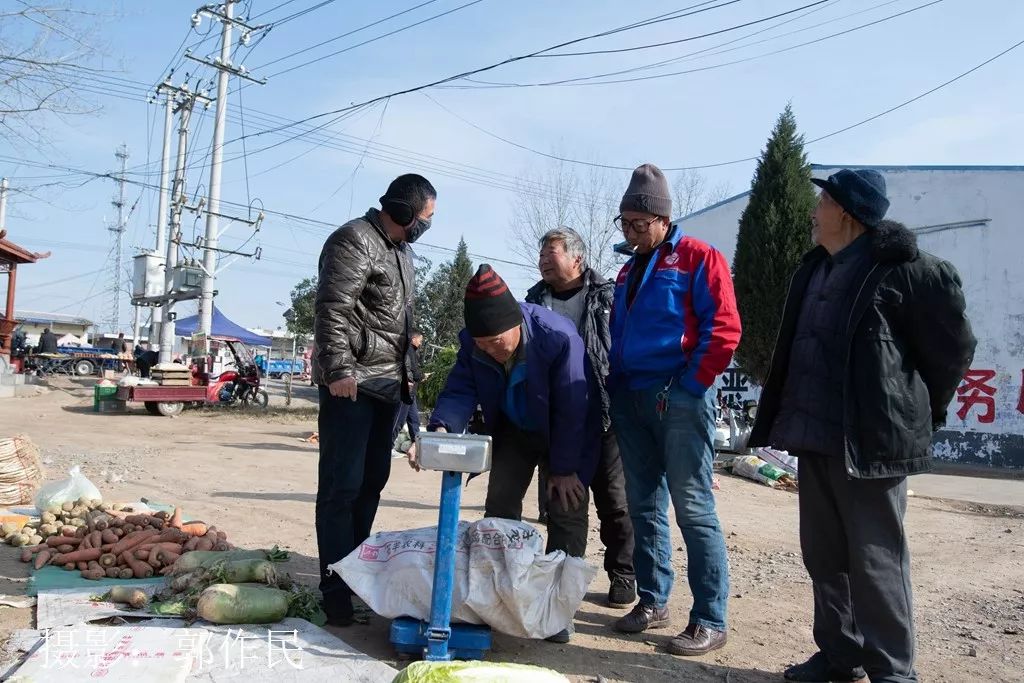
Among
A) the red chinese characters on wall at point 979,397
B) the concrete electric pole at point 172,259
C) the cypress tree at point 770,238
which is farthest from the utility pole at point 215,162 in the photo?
the red chinese characters on wall at point 979,397

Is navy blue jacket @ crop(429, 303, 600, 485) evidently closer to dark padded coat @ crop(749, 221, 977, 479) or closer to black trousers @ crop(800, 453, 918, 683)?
black trousers @ crop(800, 453, 918, 683)

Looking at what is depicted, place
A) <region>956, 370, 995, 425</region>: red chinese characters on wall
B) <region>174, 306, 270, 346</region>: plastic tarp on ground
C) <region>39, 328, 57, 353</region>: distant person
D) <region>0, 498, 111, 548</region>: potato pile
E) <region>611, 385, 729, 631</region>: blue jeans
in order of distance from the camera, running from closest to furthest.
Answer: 1. <region>611, 385, 729, 631</region>: blue jeans
2. <region>0, 498, 111, 548</region>: potato pile
3. <region>956, 370, 995, 425</region>: red chinese characters on wall
4. <region>39, 328, 57, 353</region>: distant person
5. <region>174, 306, 270, 346</region>: plastic tarp on ground

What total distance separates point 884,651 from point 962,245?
615 inches

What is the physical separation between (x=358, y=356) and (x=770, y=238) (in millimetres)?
14178

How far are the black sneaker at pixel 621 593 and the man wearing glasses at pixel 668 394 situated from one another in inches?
15.4

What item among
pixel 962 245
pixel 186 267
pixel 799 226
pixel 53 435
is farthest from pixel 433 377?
pixel 186 267

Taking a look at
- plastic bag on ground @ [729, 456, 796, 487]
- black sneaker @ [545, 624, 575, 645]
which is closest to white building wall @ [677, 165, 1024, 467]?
plastic bag on ground @ [729, 456, 796, 487]

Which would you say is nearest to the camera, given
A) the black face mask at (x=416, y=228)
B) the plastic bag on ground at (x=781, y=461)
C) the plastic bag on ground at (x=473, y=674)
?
the plastic bag on ground at (x=473, y=674)

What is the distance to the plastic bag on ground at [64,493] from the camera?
5.24 m

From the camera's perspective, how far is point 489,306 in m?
3.19

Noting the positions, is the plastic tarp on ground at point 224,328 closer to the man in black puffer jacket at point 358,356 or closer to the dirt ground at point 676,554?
the dirt ground at point 676,554

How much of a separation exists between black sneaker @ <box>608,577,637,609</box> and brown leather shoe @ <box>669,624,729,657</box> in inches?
26.6

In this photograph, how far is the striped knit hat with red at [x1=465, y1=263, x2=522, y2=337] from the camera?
3.19 meters

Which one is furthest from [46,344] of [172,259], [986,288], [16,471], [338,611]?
[338,611]
